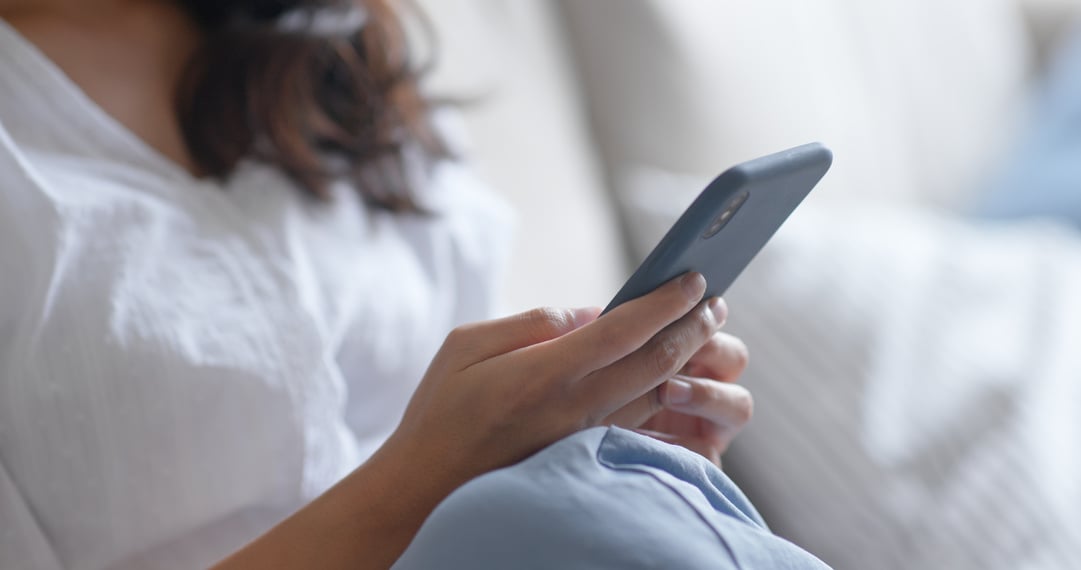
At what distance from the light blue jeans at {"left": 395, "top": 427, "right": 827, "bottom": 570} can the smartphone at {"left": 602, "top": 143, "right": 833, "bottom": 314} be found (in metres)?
0.08

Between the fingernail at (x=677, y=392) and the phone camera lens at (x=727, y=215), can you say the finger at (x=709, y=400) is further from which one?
the phone camera lens at (x=727, y=215)

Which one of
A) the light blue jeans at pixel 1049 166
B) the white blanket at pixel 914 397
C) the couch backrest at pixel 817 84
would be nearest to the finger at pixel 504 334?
the white blanket at pixel 914 397

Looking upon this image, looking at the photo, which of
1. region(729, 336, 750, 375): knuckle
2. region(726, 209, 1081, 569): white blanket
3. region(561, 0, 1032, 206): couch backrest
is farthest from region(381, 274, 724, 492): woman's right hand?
region(561, 0, 1032, 206): couch backrest

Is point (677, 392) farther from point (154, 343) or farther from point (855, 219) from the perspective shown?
point (855, 219)

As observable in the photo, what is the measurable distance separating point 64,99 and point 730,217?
0.42 meters

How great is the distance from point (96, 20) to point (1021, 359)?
75 centimetres

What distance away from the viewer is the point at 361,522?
47cm

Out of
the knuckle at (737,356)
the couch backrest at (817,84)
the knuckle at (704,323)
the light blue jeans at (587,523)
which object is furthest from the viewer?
the couch backrest at (817,84)

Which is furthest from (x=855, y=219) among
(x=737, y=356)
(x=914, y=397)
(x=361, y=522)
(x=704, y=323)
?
(x=361, y=522)

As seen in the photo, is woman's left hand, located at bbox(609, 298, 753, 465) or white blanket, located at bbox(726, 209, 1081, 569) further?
white blanket, located at bbox(726, 209, 1081, 569)

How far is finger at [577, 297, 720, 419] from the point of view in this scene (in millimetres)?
442

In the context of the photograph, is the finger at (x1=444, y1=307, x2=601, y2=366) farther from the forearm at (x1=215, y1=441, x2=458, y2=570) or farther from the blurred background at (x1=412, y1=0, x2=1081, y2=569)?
the blurred background at (x1=412, y1=0, x2=1081, y2=569)

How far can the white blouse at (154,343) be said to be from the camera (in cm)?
53

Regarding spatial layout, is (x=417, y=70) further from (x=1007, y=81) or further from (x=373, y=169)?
(x=1007, y=81)
